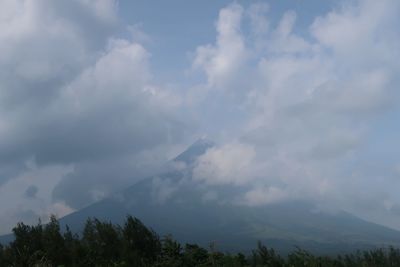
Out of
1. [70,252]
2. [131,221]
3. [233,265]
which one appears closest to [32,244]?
[70,252]

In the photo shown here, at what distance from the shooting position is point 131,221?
80.8 feet

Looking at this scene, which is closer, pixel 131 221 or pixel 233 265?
pixel 233 265

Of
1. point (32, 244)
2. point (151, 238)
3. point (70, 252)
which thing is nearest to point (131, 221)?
point (151, 238)

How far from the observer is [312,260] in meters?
18.2

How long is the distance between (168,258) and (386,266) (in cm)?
1083

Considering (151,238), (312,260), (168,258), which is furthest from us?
(151,238)

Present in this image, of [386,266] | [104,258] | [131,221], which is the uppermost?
[131,221]

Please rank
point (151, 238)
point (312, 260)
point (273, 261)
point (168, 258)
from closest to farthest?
1. point (312, 260)
2. point (273, 261)
3. point (168, 258)
4. point (151, 238)

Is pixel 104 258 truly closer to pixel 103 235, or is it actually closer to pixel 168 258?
pixel 103 235

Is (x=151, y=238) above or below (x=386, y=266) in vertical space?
above

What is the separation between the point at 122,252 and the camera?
2253 cm

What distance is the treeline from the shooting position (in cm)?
2109

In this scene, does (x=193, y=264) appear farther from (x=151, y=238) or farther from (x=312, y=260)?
(x=312, y=260)

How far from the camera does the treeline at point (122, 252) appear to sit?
830 inches
